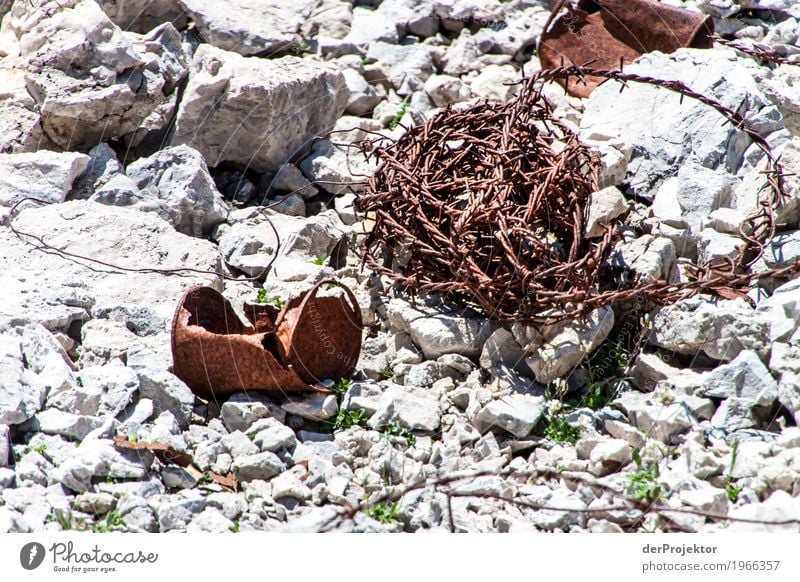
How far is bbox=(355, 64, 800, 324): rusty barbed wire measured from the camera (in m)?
3.97

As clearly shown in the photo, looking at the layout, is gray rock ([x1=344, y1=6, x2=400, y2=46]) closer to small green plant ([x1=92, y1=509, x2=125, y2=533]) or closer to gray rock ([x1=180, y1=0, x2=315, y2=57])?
gray rock ([x1=180, y1=0, x2=315, y2=57])

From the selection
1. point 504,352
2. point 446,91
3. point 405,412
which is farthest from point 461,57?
point 405,412

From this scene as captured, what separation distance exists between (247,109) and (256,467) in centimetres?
269

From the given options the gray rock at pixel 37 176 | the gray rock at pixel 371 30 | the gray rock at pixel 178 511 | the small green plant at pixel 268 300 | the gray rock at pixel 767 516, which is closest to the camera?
the gray rock at pixel 767 516

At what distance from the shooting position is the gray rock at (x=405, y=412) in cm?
370

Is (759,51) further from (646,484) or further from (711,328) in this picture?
(646,484)

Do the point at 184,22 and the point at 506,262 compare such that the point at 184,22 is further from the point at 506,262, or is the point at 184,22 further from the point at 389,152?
the point at 506,262

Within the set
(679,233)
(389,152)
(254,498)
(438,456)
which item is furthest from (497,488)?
(389,152)

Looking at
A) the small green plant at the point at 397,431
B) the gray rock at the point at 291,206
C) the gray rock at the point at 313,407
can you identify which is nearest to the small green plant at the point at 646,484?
the small green plant at the point at 397,431

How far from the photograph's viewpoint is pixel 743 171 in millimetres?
4781

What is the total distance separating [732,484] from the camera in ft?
10.5

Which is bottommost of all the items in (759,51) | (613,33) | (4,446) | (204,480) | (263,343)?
(204,480)

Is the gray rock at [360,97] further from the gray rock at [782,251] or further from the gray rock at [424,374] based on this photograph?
the gray rock at [782,251]

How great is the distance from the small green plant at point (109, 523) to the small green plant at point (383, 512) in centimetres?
87
